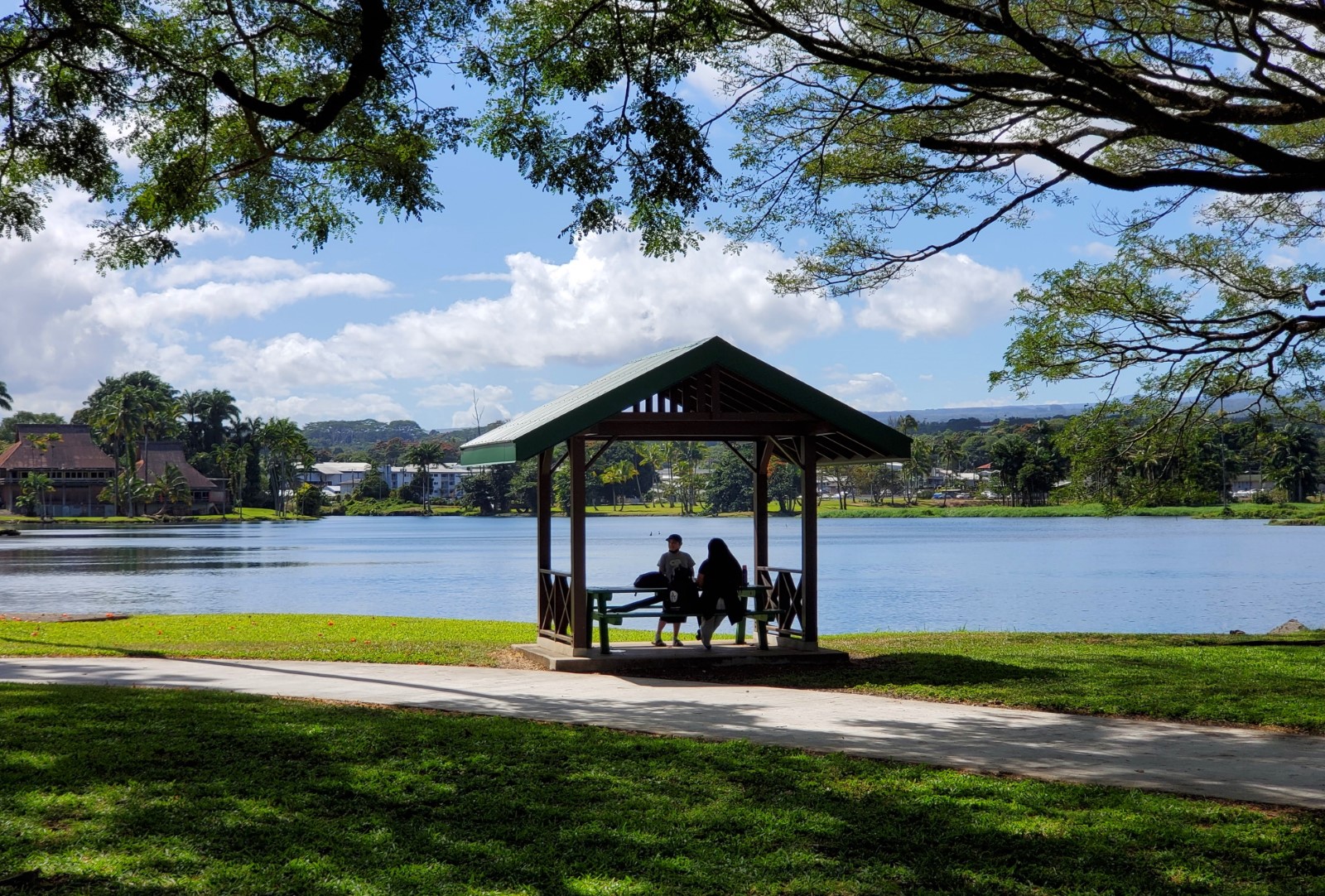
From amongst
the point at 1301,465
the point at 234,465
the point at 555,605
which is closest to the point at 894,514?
the point at 1301,465

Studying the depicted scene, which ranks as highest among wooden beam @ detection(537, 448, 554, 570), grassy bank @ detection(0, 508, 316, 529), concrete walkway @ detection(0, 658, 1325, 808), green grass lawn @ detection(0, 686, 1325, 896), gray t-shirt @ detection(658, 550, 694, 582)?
wooden beam @ detection(537, 448, 554, 570)

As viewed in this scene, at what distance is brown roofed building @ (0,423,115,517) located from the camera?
114375mm

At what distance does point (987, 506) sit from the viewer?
420ft

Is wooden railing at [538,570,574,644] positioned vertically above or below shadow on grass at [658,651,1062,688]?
above

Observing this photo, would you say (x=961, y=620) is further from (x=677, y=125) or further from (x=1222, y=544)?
(x=1222, y=544)

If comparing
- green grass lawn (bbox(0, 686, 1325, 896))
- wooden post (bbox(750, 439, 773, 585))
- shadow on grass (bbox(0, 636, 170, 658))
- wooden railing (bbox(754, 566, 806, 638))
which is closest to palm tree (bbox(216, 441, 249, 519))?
shadow on grass (bbox(0, 636, 170, 658))

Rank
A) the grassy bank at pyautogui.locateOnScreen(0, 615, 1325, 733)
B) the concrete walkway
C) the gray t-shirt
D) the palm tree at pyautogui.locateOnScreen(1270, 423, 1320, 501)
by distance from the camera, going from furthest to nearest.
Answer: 1. the palm tree at pyautogui.locateOnScreen(1270, 423, 1320, 501)
2. the gray t-shirt
3. the grassy bank at pyautogui.locateOnScreen(0, 615, 1325, 733)
4. the concrete walkway

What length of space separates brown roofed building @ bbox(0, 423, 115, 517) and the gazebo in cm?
11397

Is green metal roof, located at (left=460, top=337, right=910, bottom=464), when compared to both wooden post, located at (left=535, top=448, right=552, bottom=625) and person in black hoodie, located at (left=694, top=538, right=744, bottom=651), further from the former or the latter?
person in black hoodie, located at (left=694, top=538, right=744, bottom=651)

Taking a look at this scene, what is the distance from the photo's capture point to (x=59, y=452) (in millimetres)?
115312

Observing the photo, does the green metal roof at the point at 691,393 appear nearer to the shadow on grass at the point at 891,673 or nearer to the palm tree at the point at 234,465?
the shadow on grass at the point at 891,673

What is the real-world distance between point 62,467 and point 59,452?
1638 mm

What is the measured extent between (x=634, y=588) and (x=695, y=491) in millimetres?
125233

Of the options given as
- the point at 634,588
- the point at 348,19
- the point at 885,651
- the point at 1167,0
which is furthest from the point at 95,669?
the point at 1167,0
